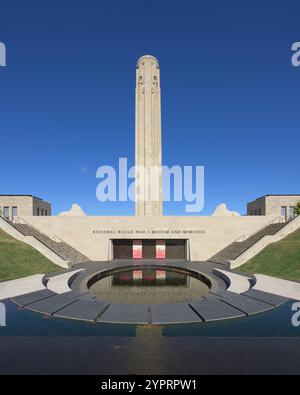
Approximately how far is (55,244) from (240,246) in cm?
2431

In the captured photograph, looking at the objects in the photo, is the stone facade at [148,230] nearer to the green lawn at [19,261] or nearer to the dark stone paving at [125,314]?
the green lawn at [19,261]

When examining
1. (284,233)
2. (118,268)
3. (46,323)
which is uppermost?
(284,233)

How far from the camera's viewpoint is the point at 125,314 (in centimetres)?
1095

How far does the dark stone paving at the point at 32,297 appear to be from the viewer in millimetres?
12635

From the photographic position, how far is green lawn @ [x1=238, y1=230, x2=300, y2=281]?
65.7ft

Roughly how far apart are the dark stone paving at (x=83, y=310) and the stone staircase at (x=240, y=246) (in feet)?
62.5

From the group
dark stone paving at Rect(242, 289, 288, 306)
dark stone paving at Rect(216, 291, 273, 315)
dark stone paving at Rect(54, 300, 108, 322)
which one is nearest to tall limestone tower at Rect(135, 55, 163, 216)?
dark stone paving at Rect(242, 289, 288, 306)

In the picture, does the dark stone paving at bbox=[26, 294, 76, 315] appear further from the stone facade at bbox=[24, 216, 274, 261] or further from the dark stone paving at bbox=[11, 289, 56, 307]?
the stone facade at bbox=[24, 216, 274, 261]

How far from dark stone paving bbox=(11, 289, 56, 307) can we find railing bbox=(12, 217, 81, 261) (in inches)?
555
